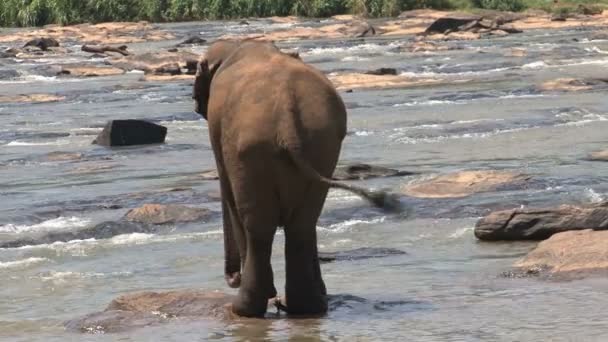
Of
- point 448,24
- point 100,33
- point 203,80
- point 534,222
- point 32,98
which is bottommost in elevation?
point 100,33

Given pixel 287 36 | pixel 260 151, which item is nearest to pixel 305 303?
pixel 260 151

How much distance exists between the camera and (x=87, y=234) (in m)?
14.2

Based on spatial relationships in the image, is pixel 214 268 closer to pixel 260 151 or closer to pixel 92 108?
pixel 260 151

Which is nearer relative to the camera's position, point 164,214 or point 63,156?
point 164,214

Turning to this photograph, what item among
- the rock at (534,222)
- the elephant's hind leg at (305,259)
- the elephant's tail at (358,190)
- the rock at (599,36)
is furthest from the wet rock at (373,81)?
the elephant's tail at (358,190)

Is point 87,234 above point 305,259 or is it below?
below

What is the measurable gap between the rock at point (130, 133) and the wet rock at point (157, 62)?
664 inches

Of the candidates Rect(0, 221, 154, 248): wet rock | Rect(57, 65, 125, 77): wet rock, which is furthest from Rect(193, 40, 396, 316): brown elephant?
Rect(57, 65, 125, 77): wet rock

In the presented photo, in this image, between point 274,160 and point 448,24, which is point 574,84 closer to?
point 274,160

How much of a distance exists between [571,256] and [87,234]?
5487 millimetres

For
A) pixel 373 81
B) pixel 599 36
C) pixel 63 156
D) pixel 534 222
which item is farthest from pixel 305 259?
pixel 599 36

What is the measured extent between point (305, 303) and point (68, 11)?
73.6 metres

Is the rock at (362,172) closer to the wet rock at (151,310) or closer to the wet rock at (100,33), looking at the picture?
the wet rock at (151,310)

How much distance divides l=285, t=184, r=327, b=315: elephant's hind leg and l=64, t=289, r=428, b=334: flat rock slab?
0.20 metres
